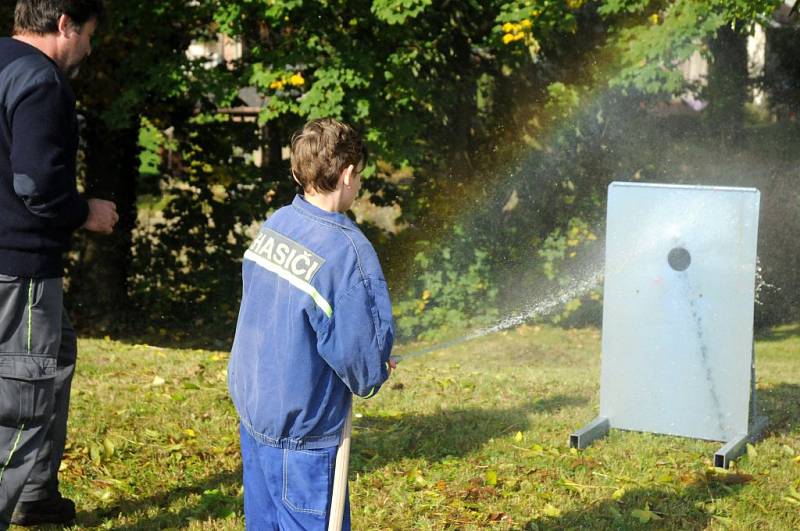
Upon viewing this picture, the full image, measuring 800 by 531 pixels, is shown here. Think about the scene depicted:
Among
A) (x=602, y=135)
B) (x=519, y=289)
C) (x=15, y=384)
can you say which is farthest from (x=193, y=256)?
(x=15, y=384)

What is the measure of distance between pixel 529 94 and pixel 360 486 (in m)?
9.02

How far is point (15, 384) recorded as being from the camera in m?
3.45

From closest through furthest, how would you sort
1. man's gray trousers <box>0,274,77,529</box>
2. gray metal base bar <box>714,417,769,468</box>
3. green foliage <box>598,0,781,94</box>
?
1. man's gray trousers <box>0,274,77,529</box>
2. gray metal base bar <box>714,417,769,468</box>
3. green foliage <box>598,0,781,94</box>

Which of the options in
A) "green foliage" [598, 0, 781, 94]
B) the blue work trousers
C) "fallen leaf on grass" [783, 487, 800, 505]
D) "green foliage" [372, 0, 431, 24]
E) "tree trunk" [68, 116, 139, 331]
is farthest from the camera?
"tree trunk" [68, 116, 139, 331]

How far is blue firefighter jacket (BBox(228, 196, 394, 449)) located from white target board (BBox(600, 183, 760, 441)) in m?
2.98

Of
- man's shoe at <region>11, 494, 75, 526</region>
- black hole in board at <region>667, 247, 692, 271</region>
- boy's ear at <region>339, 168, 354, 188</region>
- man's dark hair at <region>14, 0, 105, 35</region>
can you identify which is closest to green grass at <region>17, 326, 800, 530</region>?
man's shoe at <region>11, 494, 75, 526</region>

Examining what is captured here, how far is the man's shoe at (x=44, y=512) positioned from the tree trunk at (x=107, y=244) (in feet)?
29.3

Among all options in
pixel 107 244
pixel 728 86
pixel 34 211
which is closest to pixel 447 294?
pixel 107 244

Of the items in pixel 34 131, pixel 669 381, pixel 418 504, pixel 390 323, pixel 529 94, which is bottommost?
pixel 418 504

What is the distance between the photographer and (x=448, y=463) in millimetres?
5066

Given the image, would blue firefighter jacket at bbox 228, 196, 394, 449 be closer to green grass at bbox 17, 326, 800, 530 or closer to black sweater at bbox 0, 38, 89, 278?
black sweater at bbox 0, 38, 89, 278

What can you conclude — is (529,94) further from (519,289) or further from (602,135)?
(519,289)

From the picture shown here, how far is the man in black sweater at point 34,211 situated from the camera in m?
3.29

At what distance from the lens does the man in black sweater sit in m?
3.29
